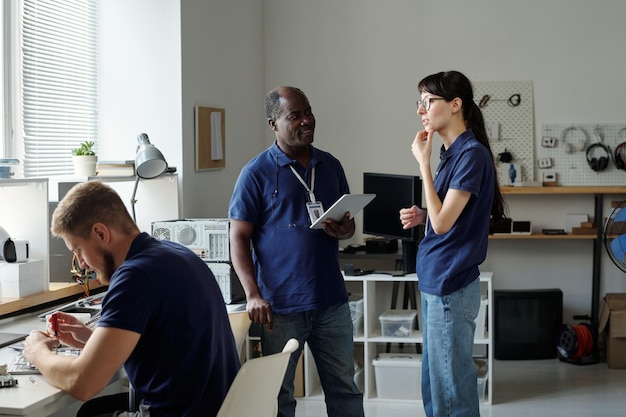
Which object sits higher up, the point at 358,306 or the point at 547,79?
the point at 547,79

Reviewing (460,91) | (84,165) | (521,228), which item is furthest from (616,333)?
(84,165)

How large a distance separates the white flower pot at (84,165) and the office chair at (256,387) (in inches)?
81.1

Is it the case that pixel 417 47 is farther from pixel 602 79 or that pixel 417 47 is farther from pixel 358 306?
pixel 358 306

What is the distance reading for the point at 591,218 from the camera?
19.2ft

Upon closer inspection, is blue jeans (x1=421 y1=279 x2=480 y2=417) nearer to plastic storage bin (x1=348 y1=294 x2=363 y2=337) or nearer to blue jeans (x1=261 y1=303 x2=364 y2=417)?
blue jeans (x1=261 y1=303 x2=364 y2=417)

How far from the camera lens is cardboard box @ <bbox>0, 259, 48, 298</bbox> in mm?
3426

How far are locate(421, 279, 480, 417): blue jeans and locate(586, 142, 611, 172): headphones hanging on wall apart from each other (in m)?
3.17

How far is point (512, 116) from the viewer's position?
231 inches

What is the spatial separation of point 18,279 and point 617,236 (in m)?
3.69

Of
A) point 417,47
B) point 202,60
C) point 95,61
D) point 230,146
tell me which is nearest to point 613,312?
point 417,47

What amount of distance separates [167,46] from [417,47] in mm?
2132

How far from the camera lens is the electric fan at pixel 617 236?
17.1ft

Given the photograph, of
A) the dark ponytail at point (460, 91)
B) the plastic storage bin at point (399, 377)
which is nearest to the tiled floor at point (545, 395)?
the plastic storage bin at point (399, 377)

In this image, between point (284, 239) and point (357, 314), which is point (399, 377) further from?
point (284, 239)
